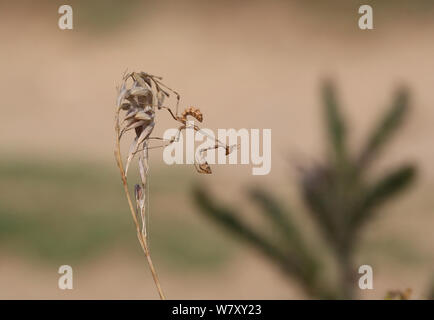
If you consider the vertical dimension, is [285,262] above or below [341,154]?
below

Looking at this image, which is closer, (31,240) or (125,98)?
(125,98)

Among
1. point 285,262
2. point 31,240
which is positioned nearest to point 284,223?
point 285,262

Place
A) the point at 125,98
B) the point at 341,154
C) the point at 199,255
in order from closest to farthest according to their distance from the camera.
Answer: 1. the point at 125,98
2. the point at 341,154
3. the point at 199,255

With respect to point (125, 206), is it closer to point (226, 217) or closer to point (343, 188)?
point (226, 217)

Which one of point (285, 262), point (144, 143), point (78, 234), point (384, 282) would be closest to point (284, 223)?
point (285, 262)

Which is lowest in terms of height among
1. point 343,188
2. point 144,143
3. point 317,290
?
point 317,290

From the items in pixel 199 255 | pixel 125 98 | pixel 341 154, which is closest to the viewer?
pixel 125 98
